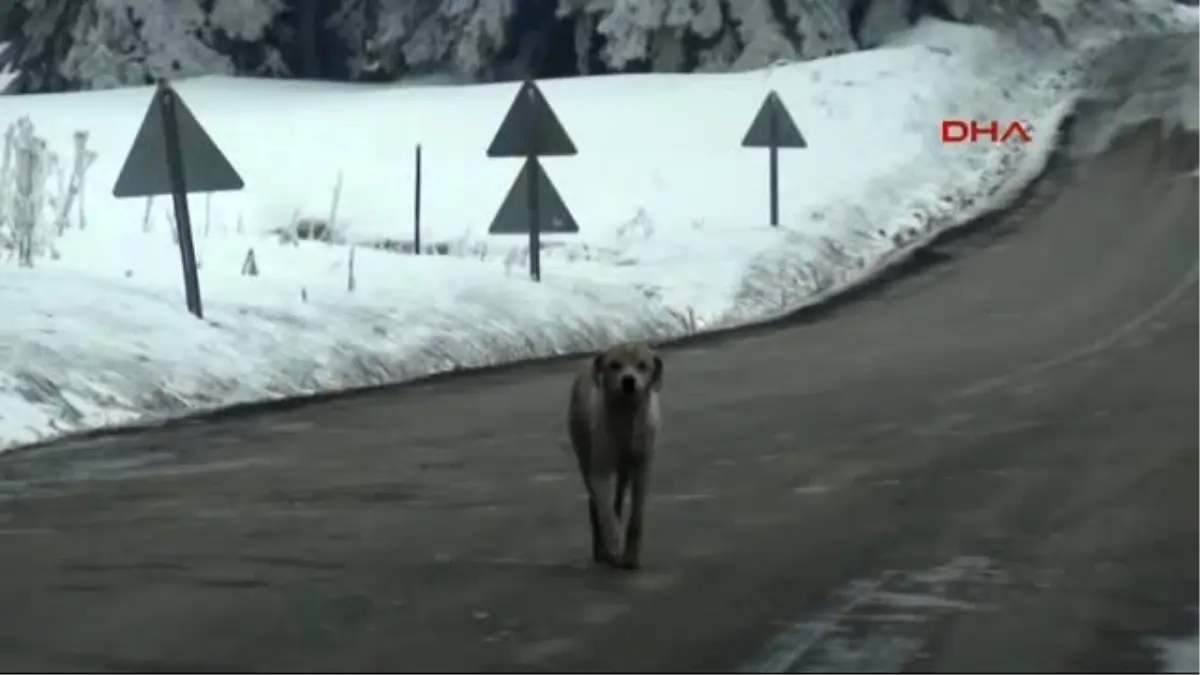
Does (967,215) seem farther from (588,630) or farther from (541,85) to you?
(588,630)

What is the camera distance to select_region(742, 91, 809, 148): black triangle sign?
29.0 m

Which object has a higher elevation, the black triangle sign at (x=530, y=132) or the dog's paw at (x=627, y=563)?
the black triangle sign at (x=530, y=132)

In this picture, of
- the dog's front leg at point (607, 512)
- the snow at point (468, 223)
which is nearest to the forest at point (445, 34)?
the snow at point (468, 223)

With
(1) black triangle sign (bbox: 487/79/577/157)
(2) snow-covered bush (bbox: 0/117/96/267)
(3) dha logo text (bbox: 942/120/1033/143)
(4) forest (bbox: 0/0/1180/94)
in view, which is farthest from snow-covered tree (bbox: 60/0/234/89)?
(1) black triangle sign (bbox: 487/79/577/157)

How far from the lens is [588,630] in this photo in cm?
848

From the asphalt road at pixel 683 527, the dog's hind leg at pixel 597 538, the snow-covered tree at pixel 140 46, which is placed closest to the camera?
the asphalt road at pixel 683 527

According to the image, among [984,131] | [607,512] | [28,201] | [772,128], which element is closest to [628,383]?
[607,512]

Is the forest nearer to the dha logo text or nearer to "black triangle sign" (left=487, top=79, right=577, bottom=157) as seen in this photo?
the dha logo text

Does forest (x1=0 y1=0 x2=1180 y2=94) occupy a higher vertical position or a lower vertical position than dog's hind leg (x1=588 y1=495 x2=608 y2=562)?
higher

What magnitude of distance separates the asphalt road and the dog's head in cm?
71

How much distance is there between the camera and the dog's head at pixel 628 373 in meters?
9.74

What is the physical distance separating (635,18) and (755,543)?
3703cm

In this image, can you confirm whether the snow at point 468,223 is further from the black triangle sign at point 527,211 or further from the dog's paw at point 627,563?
the dog's paw at point 627,563

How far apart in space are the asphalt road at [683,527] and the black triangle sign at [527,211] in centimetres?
319
